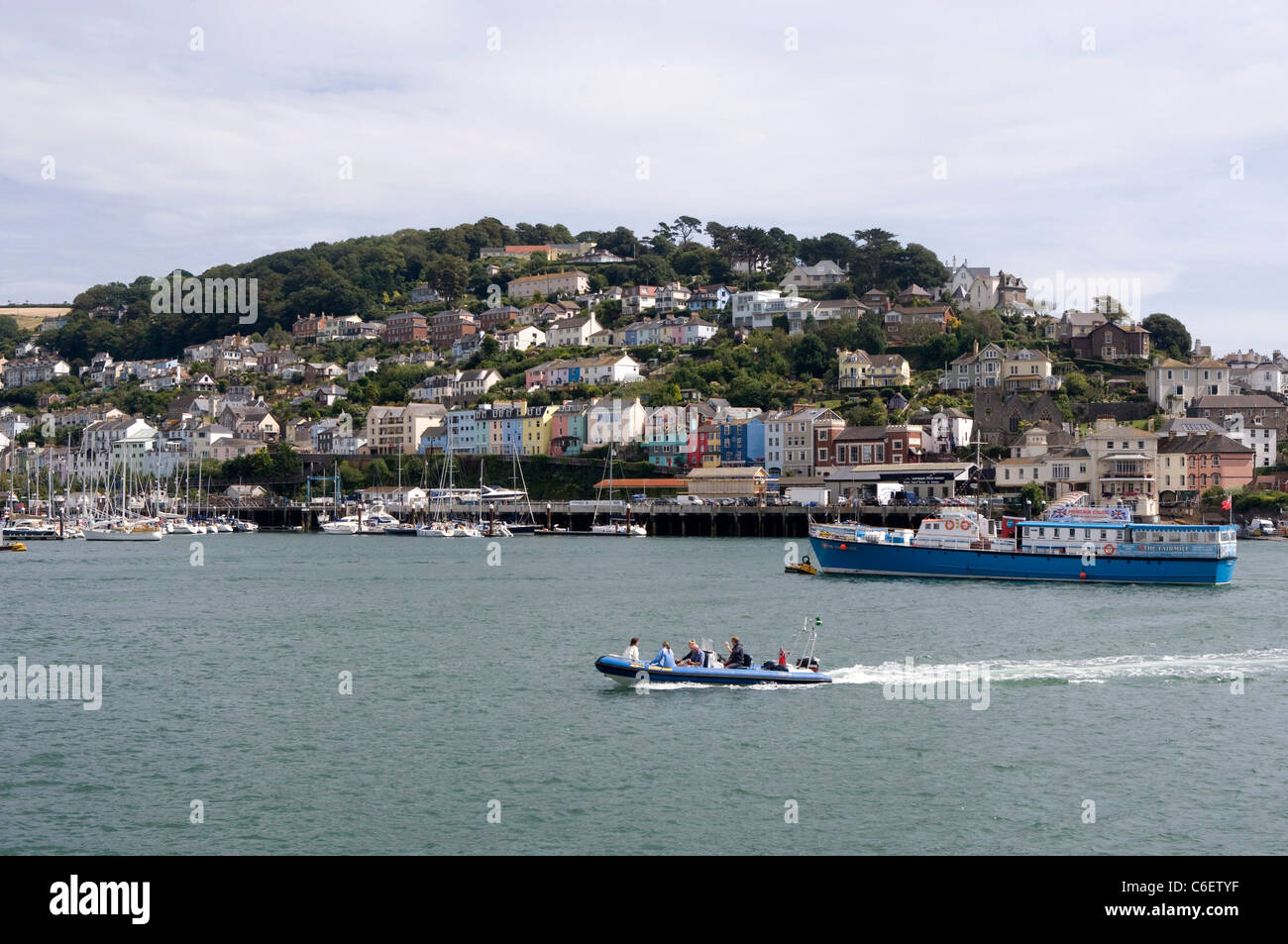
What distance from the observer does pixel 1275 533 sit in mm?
94188

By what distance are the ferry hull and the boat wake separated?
73.8 ft

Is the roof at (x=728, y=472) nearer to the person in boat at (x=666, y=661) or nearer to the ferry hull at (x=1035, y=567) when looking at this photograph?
the ferry hull at (x=1035, y=567)

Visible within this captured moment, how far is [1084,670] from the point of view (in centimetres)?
3344

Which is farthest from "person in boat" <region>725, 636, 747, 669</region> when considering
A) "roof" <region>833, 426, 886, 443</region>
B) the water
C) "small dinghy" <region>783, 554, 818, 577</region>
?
"roof" <region>833, 426, 886, 443</region>

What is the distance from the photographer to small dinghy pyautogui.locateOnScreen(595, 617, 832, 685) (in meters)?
29.8

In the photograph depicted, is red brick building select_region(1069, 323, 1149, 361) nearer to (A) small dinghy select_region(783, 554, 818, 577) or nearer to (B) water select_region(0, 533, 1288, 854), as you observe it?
(A) small dinghy select_region(783, 554, 818, 577)

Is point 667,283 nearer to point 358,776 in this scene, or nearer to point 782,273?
point 782,273

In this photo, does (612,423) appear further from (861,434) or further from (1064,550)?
(1064,550)

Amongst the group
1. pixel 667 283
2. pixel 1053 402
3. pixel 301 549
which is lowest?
pixel 301 549

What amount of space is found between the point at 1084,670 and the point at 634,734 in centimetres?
1460

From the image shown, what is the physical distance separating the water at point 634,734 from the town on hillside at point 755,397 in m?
53.8

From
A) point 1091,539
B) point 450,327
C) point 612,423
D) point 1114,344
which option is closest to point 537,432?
point 612,423
